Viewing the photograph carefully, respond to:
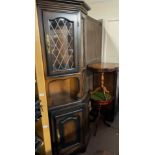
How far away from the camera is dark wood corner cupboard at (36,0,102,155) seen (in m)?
1.51

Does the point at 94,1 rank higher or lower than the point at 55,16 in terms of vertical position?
higher

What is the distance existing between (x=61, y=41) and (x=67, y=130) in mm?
1085

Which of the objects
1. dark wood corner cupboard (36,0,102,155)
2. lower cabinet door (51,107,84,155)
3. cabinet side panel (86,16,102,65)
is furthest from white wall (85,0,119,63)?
lower cabinet door (51,107,84,155)

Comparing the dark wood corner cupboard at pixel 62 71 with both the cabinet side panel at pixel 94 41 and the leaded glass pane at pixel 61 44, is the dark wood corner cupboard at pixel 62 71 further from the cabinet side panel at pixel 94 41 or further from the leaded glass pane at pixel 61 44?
the cabinet side panel at pixel 94 41

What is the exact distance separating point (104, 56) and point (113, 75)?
0.64m

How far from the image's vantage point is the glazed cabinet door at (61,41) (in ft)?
5.13

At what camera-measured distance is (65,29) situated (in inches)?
66.7

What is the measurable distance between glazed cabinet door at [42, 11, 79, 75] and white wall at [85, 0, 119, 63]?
158 cm

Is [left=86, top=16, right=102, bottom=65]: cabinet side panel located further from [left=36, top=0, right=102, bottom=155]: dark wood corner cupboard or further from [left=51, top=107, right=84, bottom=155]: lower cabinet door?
[left=51, top=107, right=84, bottom=155]: lower cabinet door

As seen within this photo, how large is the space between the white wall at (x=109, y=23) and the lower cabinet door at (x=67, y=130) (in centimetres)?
169
